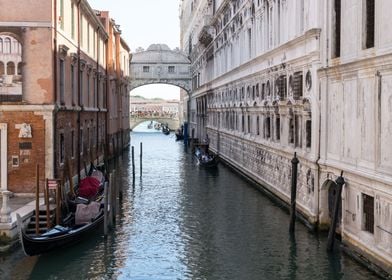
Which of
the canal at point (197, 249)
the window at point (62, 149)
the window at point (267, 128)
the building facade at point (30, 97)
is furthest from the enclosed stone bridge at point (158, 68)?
the building facade at point (30, 97)

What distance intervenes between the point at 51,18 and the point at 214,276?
887 centimetres

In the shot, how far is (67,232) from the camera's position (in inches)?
531

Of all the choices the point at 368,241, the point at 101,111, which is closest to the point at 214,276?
the point at 368,241

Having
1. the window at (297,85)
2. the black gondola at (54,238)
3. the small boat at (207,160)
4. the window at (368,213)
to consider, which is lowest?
the black gondola at (54,238)

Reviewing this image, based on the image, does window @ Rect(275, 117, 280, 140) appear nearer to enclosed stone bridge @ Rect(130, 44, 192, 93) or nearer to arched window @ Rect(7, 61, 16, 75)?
arched window @ Rect(7, 61, 16, 75)

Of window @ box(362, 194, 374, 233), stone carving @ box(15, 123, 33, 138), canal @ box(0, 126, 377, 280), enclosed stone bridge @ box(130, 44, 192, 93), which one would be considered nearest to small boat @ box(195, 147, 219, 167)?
canal @ box(0, 126, 377, 280)

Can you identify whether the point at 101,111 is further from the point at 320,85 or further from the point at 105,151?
the point at 320,85

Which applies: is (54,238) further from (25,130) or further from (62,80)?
(62,80)

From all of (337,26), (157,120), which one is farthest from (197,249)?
(157,120)

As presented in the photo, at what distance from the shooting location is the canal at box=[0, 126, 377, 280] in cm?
1189

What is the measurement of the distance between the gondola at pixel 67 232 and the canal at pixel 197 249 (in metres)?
0.22

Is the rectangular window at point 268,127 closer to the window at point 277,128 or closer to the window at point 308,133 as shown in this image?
the window at point 277,128

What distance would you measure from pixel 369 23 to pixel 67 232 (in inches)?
312

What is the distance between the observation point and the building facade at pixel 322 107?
37.0 ft
